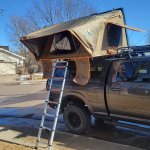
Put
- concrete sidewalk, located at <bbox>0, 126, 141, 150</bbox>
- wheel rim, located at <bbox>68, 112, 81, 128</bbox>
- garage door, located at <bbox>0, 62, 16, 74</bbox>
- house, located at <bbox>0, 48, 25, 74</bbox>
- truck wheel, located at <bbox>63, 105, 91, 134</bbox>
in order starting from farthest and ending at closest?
house, located at <bbox>0, 48, 25, 74</bbox>, garage door, located at <bbox>0, 62, 16, 74</bbox>, wheel rim, located at <bbox>68, 112, 81, 128</bbox>, truck wheel, located at <bbox>63, 105, 91, 134</bbox>, concrete sidewalk, located at <bbox>0, 126, 141, 150</bbox>

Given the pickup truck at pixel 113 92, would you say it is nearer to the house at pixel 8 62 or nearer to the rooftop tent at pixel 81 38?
the rooftop tent at pixel 81 38

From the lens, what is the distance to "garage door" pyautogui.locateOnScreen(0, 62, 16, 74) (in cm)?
4878

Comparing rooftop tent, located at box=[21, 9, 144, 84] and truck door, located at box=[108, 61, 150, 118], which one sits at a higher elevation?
rooftop tent, located at box=[21, 9, 144, 84]

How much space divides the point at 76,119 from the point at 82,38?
2.25 meters

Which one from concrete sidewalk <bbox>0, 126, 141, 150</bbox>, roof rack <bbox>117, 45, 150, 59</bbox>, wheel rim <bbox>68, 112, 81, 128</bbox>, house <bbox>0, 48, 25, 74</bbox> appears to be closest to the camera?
concrete sidewalk <bbox>0, 126, 141, 150</bbox>

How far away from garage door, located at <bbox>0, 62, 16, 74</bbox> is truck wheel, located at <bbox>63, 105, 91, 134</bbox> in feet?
137

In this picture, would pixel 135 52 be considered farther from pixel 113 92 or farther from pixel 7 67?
pixel 7 67

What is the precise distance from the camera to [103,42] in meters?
7.73

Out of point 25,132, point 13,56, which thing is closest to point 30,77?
point 13,56

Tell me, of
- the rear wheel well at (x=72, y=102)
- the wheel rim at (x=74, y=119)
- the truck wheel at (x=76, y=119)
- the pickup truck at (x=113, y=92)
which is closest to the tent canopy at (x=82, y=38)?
the pickup truck at (x=113, y=92)

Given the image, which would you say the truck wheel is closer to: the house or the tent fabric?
the tent fabric

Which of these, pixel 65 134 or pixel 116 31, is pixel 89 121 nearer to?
pixel 65 134

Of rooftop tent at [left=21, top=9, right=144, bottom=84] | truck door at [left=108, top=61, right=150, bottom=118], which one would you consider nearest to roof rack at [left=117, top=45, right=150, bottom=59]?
truck door at [left=108, top=61, right=150, bottom=118]

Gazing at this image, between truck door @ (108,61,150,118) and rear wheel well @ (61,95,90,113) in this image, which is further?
rear wheel well @ (61,95,90,113)
